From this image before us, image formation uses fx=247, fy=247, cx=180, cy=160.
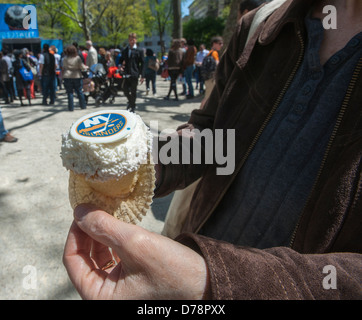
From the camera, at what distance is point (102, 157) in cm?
81

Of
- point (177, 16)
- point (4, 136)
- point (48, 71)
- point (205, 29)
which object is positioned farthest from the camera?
point (205, 29)

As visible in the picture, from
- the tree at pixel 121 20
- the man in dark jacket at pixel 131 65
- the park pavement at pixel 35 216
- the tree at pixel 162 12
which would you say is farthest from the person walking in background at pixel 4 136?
the tree at pixel 162 12

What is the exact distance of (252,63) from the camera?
1130 mm

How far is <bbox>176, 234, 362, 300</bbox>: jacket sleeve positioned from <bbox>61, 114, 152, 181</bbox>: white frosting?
383mm

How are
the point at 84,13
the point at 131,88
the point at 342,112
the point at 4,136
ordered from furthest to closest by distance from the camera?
the point at 84,13 → the point at 131,88 → the point at 4,136 → the point at 342,112

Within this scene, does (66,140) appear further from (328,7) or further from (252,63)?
(328,7)

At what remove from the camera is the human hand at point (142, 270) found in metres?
0.62

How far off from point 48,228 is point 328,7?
2958 mm

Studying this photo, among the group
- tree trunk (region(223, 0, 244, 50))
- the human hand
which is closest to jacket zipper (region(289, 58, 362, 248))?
the human hand

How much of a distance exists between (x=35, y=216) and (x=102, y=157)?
2571 mm

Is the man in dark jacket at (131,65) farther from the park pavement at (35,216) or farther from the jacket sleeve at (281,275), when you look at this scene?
the jacket sleeve at (281,275)

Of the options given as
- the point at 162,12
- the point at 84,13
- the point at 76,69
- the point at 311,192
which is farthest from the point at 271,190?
the point at 162,12

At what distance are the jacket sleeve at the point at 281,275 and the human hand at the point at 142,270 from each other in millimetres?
43

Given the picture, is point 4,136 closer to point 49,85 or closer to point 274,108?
point 49,85
